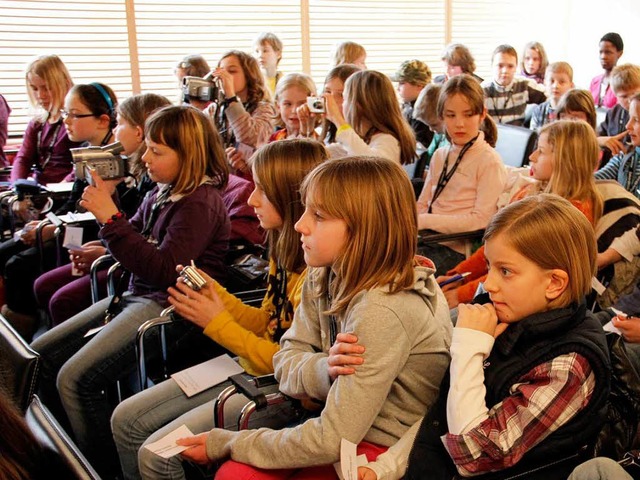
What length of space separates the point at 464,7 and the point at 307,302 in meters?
6.16

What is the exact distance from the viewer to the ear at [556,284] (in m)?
1.39

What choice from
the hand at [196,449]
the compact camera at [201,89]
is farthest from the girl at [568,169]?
the compact camera at [201,89]

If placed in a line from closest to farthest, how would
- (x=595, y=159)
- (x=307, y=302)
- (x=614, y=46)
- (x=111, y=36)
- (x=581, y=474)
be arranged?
(x=581, y=474), (x=307, y=302), (x=595, y=159), (x=111, y=36), (x=614, y=46)

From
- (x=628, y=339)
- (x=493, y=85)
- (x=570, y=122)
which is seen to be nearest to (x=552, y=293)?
(x=628, y=339)

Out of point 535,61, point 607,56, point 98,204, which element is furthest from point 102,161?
point 535,61

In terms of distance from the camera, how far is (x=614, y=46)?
5770 millimetres

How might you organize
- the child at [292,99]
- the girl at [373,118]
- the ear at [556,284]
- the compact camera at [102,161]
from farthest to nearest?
the child at [292,99]
the girl at [373,118]
the compact camera at [102,161]
the ear at [556,284]

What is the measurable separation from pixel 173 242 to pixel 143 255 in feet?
0.36

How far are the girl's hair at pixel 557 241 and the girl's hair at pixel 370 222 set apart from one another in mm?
Result: 221

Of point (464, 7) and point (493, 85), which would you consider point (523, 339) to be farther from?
point (464, 7)

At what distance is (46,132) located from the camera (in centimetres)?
405

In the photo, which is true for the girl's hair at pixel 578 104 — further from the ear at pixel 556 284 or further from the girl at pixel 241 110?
the ear at pixel 556 284

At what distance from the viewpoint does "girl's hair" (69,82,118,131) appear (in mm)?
3361

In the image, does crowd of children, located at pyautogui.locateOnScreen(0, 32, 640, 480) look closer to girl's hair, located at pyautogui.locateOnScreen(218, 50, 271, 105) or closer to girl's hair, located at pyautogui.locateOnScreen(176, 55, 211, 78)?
girl's hair, located at pyautogui.locateOnScreen(218, 50, 271, 105)
